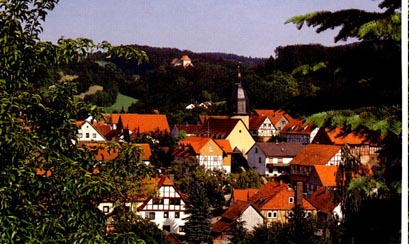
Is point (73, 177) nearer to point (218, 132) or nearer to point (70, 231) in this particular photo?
point (70, 231)

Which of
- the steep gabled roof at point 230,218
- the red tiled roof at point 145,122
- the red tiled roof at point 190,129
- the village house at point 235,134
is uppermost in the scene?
the red tiled roof at point 145,122

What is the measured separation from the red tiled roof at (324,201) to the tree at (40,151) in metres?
21.9

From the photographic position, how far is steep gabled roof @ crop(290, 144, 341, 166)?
36531mm

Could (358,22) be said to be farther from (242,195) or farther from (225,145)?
(225,145)

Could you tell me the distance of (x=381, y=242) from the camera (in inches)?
172

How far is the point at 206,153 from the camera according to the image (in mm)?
40469

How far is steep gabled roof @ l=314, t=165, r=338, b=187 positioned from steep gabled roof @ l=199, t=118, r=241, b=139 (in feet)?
47.7

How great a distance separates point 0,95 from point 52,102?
0.28m

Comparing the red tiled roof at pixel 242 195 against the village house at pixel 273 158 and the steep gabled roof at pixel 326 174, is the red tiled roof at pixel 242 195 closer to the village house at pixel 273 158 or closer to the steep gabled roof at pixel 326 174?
the steep gabled roof at pixel 326 174

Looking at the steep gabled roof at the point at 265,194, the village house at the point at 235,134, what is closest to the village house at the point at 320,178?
the steep gabled roof at the point at 265,194

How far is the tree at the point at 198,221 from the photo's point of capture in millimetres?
24672

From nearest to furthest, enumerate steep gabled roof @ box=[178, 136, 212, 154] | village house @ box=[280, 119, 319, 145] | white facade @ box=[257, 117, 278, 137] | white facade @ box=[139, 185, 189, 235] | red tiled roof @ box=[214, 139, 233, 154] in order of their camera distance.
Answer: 1. white facade @ box=[139, 185, 189, 235]
2. steep gabled roof @ box=[178, 136, 212, 154]
3. red tiled roof @ box=[214, 139, 233, 154]
4. village house @ box=[280, 119, 319, 145]
5. white facade @ box=[257, 117, 278, 137]

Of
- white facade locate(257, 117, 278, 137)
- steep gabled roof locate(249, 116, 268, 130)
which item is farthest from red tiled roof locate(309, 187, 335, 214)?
white facade locate(257, 117, 278, 137)

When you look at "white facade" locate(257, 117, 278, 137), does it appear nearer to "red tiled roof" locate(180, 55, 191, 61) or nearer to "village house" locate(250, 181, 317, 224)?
"village house" locate(250, 181, 317, 224)
